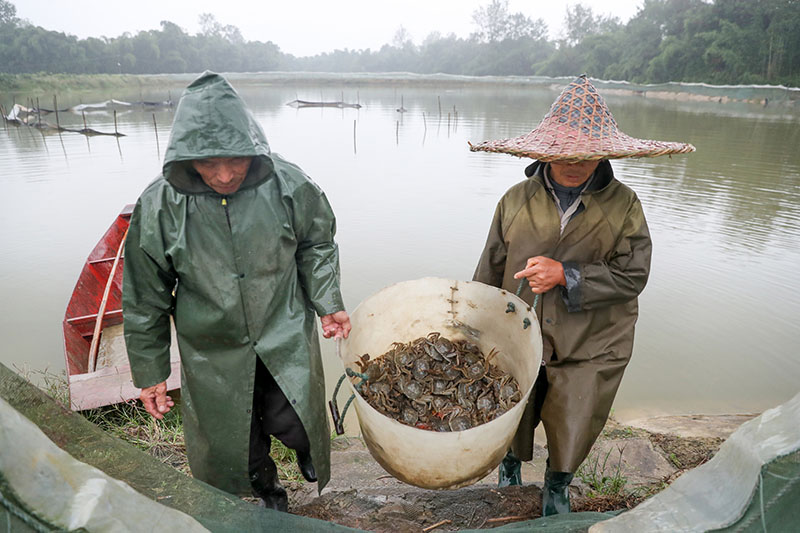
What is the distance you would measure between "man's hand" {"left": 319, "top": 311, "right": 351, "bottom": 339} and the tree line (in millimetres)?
36096

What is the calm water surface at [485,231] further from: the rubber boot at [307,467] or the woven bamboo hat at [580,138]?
the woven bamboo hat at [580,138]

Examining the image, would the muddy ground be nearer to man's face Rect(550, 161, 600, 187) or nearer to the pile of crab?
the pile of crab

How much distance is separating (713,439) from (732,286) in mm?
3596

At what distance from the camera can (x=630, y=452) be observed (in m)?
3.12

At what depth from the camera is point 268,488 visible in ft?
7.48

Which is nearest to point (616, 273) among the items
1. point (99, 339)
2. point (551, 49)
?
point (99, 339)

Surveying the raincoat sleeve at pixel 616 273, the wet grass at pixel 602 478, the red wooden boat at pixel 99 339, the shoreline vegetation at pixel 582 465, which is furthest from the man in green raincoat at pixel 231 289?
the red wooden boat at pixel 99 339

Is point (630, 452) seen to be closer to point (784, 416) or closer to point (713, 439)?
point (713, 439)

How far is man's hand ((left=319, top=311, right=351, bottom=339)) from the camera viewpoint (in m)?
2.03

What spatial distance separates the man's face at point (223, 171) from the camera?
1.74 m

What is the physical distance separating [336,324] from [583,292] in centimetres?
102

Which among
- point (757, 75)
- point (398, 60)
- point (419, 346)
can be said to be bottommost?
point (419, 346)

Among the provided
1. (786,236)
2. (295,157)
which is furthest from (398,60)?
(786,236)

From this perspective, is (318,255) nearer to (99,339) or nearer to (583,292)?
(583,292)
